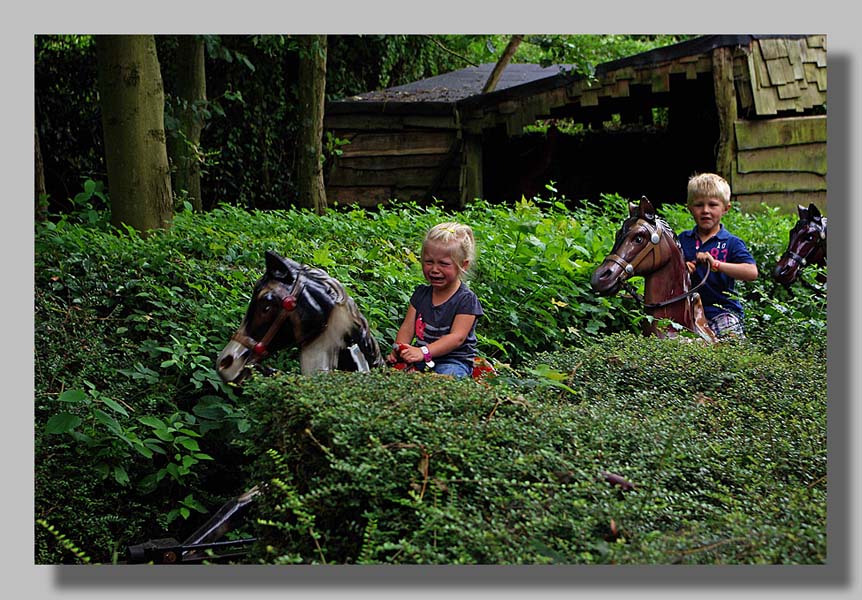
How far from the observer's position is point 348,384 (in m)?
3.98

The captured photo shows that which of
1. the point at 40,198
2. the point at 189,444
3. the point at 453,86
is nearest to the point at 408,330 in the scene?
the point at 189,444

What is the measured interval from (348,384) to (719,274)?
3.61m

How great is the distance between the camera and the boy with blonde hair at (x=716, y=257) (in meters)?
6.58

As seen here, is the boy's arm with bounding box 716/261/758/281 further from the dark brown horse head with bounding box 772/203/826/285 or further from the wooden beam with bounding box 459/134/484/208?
the wooden beam with bounding box 459/134/484/208

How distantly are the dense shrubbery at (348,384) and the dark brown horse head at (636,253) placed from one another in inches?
17.3

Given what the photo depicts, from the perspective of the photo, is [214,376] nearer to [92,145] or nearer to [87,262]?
[87,262]

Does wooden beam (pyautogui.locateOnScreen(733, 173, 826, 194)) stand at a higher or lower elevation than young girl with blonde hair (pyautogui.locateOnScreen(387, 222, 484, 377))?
higher

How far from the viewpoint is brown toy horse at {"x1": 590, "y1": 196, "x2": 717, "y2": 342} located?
602 centimetres

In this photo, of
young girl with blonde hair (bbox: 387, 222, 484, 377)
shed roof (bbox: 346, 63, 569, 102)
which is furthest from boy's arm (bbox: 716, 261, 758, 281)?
shed roof (bbox: 346, 63, 569, 102)

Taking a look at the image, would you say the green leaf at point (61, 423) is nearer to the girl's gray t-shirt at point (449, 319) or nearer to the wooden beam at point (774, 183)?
the girl's gray t-shirt at point (449, 319)

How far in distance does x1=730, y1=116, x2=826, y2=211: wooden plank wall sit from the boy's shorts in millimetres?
6456

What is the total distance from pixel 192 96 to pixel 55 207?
499 centimetres

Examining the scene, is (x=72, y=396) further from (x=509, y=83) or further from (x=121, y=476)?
→ (x=509, y=83)

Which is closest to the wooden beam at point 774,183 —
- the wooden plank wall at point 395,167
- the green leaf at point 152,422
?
the wooden plank wall at point 395,167
